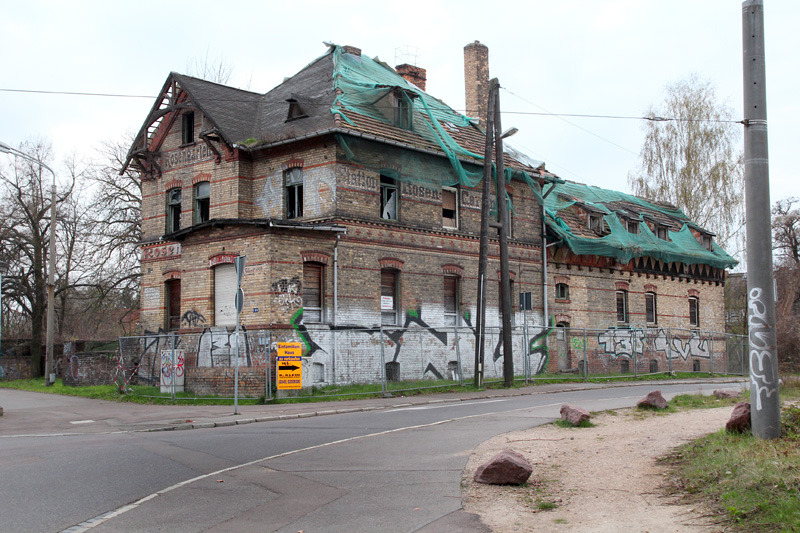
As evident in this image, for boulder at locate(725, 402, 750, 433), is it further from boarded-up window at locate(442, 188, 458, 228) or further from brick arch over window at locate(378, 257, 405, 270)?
boarded-up window at locate(442, 188, 458, 228)

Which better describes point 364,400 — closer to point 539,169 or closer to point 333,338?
point 333,338

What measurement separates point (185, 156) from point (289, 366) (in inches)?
432

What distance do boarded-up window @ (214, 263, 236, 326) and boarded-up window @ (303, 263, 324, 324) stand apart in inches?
87.9

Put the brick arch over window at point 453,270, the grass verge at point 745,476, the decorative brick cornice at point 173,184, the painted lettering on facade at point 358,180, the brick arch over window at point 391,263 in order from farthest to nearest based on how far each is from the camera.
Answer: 1. the decorative brick cornice at point 173,184
2. the brick arch over window at point 453,270
3. the brick arch over window at point 391,263
4. the painted lettering on facade at point 358,180
5. the grass verge at point 745,476

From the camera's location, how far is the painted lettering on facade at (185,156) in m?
26.7

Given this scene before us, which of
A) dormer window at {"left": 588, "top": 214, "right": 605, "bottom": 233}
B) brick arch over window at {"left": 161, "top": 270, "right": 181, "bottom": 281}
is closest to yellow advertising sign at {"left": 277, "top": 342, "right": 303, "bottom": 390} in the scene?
brick arch over window at {"left": 161, "top": 270, "right": 181, "bottom": 281}

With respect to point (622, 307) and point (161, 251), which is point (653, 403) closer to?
point (161, 251)

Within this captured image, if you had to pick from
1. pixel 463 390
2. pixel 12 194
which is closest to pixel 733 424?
pixel 463 390

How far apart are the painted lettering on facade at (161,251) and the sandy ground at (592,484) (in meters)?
→ 17.8

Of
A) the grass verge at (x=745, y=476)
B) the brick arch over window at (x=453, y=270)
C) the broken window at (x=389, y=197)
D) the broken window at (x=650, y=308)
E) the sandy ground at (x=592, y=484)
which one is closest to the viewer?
the grass verge at (x=745, y=476)

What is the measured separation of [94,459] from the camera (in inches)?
412

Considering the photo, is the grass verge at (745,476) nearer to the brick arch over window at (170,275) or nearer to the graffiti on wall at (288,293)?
A: the graffiti on wall at (288,293)

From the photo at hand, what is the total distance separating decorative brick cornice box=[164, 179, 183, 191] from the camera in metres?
27.5

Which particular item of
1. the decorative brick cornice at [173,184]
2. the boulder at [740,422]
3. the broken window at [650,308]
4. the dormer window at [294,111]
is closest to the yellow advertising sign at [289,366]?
the dormer window at [294,111]
